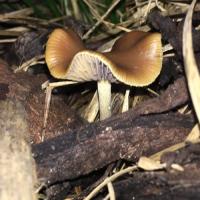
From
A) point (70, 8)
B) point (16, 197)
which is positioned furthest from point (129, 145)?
point (70, 8)

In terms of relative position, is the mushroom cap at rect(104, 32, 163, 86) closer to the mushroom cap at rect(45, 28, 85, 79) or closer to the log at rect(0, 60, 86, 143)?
the mushroom cap at rect(45, 28, 85, 79)

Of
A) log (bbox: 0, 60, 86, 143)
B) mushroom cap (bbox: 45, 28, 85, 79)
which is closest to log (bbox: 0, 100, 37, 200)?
log (bbox: 0, 60, 86, 143)

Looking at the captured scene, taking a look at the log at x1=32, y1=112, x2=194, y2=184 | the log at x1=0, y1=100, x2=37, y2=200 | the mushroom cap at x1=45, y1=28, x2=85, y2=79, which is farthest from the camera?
the mushroom cap at x1=45, y1=28, x2=85, y2=79

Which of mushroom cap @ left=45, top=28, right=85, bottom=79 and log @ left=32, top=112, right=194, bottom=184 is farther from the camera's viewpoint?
mushroom cap @ left=45, top=28, right=85, bottom=79

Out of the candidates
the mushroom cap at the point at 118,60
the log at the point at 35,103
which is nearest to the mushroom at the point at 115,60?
the mushroom cap at the point at 118,60

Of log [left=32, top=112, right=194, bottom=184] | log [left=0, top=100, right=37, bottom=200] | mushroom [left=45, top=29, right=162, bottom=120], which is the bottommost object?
log [left=32, top=112, right=194, bottom=184]

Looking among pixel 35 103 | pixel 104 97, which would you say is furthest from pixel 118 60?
pixel 35 103

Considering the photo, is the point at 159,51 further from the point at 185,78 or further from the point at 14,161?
the point at 14,161
